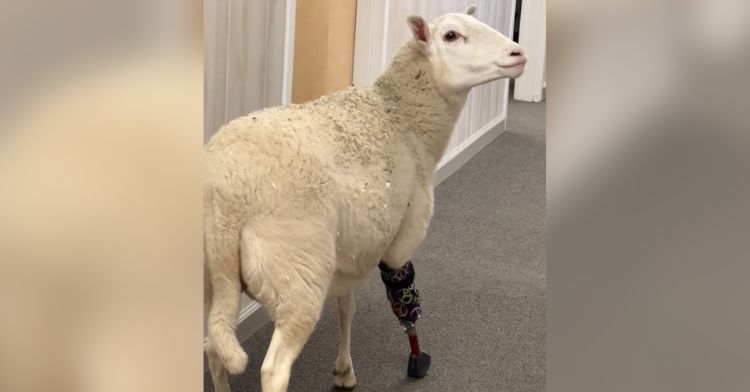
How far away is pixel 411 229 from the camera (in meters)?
1.38

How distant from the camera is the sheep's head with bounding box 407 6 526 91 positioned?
4.59ft

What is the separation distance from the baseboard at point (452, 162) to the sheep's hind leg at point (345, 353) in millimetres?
241

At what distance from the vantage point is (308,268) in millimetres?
1134

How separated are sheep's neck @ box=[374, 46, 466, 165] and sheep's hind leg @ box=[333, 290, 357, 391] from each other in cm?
40

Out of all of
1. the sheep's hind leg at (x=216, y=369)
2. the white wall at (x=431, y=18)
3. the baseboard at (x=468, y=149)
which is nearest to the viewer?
the sheep's hind leg at (x=216, y=369)

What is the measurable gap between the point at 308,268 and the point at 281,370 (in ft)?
0.52

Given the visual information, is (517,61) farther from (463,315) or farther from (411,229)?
(463,315)

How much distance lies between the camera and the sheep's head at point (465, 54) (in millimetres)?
1400

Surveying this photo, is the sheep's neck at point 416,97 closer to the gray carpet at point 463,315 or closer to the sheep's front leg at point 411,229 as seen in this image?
the sheep's front leg at point 411,229

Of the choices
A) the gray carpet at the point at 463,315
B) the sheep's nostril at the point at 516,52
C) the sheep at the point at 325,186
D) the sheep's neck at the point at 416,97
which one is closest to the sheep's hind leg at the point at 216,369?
the sheep at the point at 325,186
